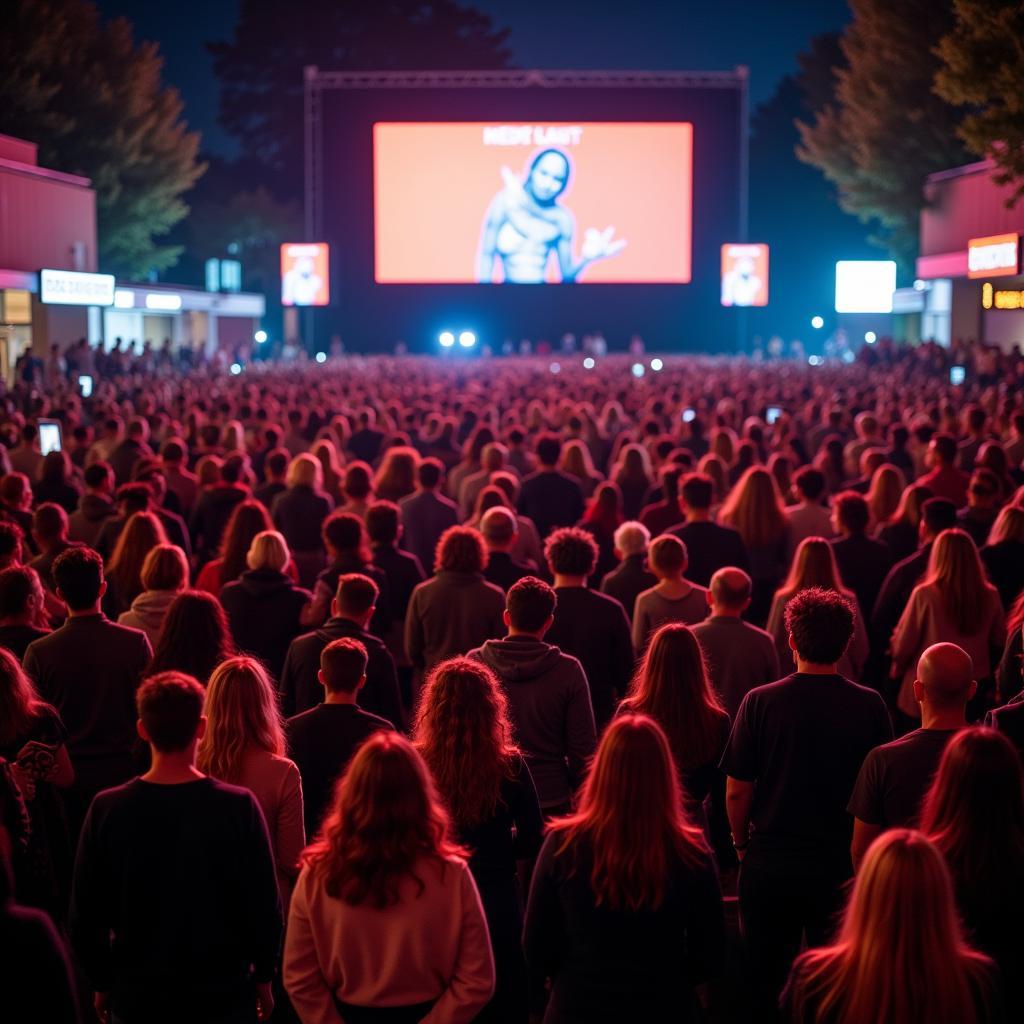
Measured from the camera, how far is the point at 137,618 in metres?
6.96

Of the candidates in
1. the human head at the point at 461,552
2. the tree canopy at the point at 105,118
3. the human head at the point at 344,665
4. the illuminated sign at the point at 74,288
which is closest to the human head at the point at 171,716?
the human head at the point at 344,665

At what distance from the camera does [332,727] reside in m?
5.01

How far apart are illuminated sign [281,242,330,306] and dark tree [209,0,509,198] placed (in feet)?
87.3

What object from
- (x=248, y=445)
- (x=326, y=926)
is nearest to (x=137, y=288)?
(x=248, y=445)

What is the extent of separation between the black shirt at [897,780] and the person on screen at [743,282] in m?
43.8

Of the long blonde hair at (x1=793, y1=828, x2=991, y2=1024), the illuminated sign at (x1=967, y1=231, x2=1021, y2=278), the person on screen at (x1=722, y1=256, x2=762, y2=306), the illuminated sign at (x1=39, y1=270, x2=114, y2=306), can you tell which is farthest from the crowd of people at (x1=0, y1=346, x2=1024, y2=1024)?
the person on screen at (x1=722, y1=256, x2=762, y2=306)

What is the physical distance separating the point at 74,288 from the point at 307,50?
46.9 m

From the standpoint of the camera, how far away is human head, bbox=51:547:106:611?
586cm

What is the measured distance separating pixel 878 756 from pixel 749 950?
3.07ft

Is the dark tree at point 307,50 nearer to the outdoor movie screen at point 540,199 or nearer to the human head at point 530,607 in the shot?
the outdoor movie screen at point 540,199

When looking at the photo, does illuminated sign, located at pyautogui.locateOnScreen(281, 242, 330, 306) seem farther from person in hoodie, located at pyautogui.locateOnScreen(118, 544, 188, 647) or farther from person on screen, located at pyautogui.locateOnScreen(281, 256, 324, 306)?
person in hoodie, located at pyautogui.locateOnScreen(118, 544, 188, 647)

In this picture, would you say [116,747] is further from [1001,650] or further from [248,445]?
[248,445]

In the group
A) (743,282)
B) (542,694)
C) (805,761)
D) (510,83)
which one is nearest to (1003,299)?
(542,694)

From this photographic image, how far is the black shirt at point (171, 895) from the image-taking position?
12.3 feet
